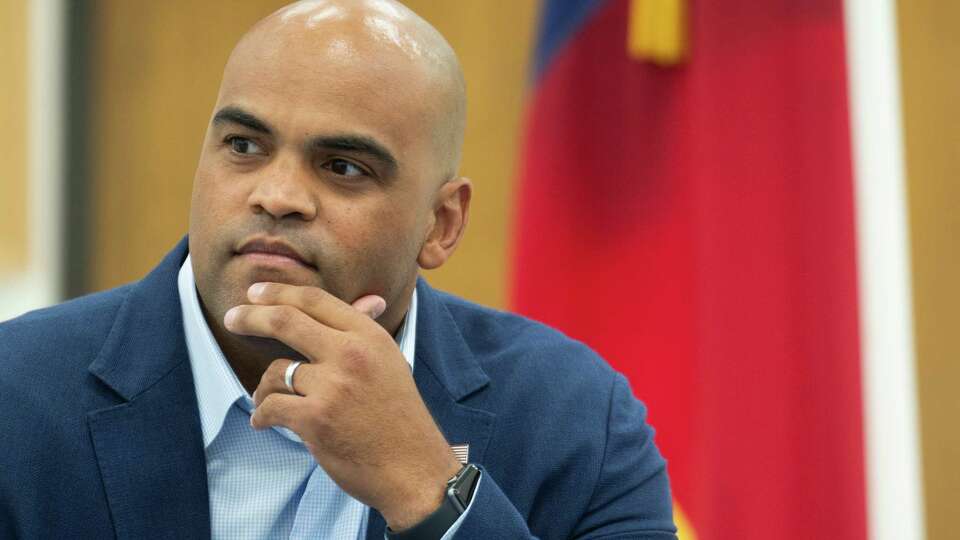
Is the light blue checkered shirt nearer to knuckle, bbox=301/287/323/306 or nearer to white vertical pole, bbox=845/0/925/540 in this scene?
knuckle, bbox=301/287/323/306

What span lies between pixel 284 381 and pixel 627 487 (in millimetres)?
635

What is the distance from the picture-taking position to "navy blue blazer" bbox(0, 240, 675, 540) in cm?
166

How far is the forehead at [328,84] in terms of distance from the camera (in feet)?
5.65

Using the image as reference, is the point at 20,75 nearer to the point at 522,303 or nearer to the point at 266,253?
the point at 522,303

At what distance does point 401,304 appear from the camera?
2.03m

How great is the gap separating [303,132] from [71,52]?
2606mm

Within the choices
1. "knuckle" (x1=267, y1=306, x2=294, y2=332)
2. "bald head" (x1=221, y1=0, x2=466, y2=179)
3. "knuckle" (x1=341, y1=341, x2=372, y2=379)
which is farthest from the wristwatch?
"bald head" (x1=221, y1=0, x2=466, y2=179)

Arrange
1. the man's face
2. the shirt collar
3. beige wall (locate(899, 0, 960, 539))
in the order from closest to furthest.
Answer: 1. the man's face
2. the shirt collar
3. beige wall (locate(899, 0, 960, 539))

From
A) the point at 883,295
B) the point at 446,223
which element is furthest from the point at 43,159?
the point at 883,295

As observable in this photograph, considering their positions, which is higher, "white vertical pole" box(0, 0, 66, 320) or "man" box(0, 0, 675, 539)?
"white vertical pole" box(0, 0, 66, 320)

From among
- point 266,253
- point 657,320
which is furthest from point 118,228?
point 266,253

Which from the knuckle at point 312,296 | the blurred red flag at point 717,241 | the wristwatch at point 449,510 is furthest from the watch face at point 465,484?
Result: the blurred red flag at point 717,241

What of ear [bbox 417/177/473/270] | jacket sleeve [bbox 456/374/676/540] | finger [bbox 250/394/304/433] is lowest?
jacket sleeve [bbox 456/374/676/540]

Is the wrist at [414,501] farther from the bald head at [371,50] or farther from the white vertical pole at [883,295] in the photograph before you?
the white vertical pole at [883,295]
